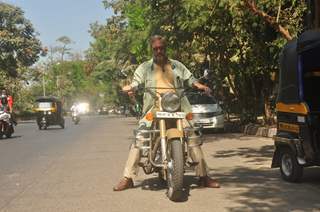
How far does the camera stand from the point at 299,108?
8.38 meters

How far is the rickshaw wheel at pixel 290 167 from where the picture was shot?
8.49 m

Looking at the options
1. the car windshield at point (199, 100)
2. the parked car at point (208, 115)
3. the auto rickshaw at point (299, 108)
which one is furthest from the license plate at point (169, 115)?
the car windshield at point (199, 100)

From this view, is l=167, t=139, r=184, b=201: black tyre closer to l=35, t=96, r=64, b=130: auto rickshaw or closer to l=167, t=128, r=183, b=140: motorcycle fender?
l=167, t=128, r=183, b=140: motorcycle fender

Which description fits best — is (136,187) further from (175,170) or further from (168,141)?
(175,170)

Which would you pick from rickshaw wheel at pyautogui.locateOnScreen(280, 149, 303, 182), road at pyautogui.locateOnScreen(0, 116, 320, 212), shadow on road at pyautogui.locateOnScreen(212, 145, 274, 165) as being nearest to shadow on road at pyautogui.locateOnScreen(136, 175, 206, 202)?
road at pyautogui.locateOnScreen(0, 116, 320, 212)

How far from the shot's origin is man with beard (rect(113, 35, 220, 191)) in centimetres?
793

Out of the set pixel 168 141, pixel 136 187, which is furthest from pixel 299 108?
pixel 136 187

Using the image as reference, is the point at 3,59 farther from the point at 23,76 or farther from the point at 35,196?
the point at 35,196

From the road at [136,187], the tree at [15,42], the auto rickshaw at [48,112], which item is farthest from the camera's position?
the tree at [15,42]

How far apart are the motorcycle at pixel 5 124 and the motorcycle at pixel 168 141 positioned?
1412 cm

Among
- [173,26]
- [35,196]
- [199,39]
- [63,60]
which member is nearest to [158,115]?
[35,196]

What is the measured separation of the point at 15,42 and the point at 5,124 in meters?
45.0

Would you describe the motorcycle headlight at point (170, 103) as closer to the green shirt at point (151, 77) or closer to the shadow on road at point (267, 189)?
the green shirt at point (151, 77)

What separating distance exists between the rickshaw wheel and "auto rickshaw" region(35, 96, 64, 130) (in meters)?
23.3
